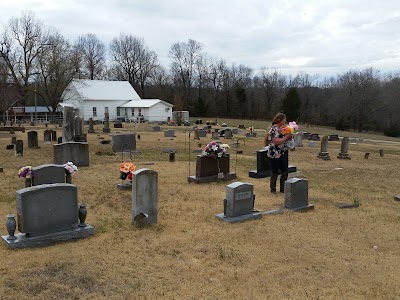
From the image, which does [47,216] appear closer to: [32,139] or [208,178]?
[208,178]

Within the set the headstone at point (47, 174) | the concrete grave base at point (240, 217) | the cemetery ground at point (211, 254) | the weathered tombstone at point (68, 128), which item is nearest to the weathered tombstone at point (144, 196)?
the cemetery ground at point (211, 254)

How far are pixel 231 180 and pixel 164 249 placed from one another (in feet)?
21.9

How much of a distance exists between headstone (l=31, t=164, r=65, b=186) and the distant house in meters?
45.0

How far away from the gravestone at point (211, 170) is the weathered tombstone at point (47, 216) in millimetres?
5525

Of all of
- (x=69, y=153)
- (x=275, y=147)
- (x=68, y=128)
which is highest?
(x=68, y=128)

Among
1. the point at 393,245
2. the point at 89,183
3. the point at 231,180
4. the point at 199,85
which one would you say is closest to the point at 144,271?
the point at 393,245

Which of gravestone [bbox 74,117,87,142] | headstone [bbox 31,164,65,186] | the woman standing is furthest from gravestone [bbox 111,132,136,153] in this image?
the woman standing

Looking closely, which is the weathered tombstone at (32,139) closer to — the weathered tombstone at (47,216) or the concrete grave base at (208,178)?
the concrete grave base at (208,178)

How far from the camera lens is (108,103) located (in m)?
58.0

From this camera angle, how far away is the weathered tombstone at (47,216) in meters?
6.31

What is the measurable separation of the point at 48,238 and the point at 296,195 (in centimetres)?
527

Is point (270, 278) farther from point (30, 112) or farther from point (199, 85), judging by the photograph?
point (199, 85)

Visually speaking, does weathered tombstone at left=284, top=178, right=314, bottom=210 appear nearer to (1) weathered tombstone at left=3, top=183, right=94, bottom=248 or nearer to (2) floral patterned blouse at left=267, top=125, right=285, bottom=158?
(2) floral patterned blouse at left=267, top=125, right=285, bottom=158

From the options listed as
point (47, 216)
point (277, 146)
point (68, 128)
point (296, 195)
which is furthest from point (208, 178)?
point (68, 128)
